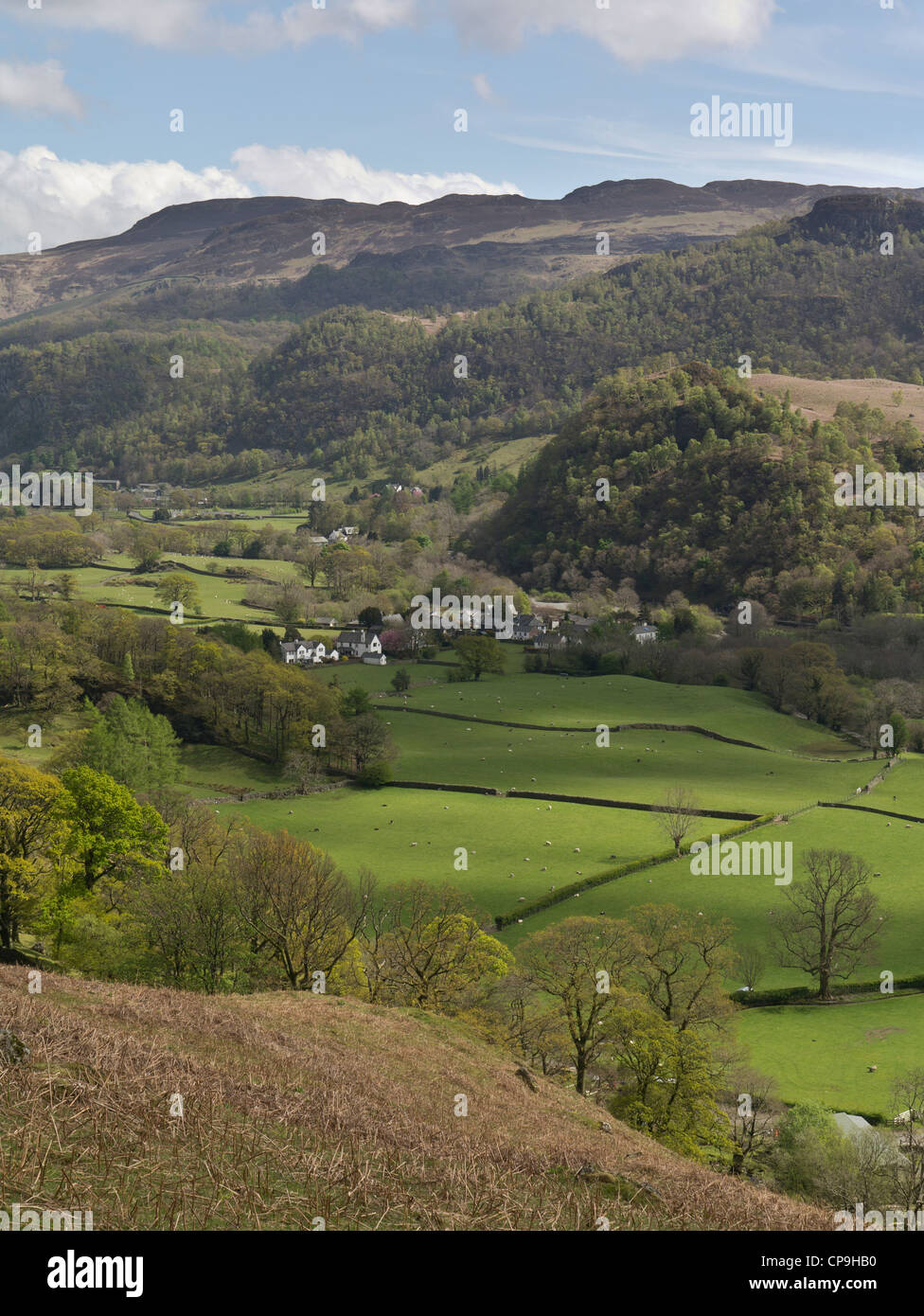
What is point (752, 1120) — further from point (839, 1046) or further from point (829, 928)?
point (829, 928)

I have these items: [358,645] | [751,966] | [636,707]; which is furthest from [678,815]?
[358,645]

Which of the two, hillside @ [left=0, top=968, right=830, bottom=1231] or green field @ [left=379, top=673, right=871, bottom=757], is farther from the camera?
green field @ [left=379, top=673, right=871, bottom=757]

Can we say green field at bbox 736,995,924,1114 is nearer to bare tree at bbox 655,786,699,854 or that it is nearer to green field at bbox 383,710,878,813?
bare tree at bbox 655,786,699,854

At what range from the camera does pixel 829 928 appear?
51469mm

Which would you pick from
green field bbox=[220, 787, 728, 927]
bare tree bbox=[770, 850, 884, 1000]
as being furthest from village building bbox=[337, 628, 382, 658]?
bare tree bbox=[770, 850, 884, 1000]

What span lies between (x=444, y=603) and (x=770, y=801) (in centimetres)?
8708

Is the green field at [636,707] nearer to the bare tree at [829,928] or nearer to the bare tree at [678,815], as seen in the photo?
the bare tree at [678,815]

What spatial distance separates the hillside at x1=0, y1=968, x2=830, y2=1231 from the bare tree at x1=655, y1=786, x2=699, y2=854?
43.2 m

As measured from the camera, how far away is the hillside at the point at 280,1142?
12.8 metres

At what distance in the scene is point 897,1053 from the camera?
4197cm

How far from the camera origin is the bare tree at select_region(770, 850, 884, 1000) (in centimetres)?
5009

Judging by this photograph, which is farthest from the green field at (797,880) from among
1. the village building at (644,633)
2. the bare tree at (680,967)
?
the village building at (644,633)
